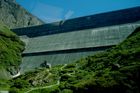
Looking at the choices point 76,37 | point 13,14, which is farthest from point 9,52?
point 13,14

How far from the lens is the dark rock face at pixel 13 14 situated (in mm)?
131375

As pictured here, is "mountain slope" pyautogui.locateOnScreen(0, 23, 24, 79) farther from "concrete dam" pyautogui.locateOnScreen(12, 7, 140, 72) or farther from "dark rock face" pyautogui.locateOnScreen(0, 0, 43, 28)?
"dark rock face" pyautogui.locateOnScreen(0, 0, 43, 28)

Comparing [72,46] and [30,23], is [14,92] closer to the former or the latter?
[72,46]

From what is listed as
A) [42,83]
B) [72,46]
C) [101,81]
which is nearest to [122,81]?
[101,81]

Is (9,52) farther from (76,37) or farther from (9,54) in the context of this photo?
(76,37)

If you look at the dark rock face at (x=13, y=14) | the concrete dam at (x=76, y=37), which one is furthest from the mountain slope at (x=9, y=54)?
the dark rock face at (x=13, y=14)

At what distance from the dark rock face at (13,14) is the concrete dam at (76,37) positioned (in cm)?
2063

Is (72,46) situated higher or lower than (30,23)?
lower

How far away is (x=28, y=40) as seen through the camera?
102 m

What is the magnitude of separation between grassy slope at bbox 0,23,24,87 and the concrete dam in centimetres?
250

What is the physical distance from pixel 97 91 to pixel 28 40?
7478 cm

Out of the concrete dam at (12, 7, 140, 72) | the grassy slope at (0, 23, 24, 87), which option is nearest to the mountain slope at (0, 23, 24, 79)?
the grassy slope at (0, 23, 24, 87)

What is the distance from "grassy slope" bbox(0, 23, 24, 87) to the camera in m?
70.2

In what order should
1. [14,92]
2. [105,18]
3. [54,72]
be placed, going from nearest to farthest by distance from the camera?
[14,92] → [54,72] → [105,18]
